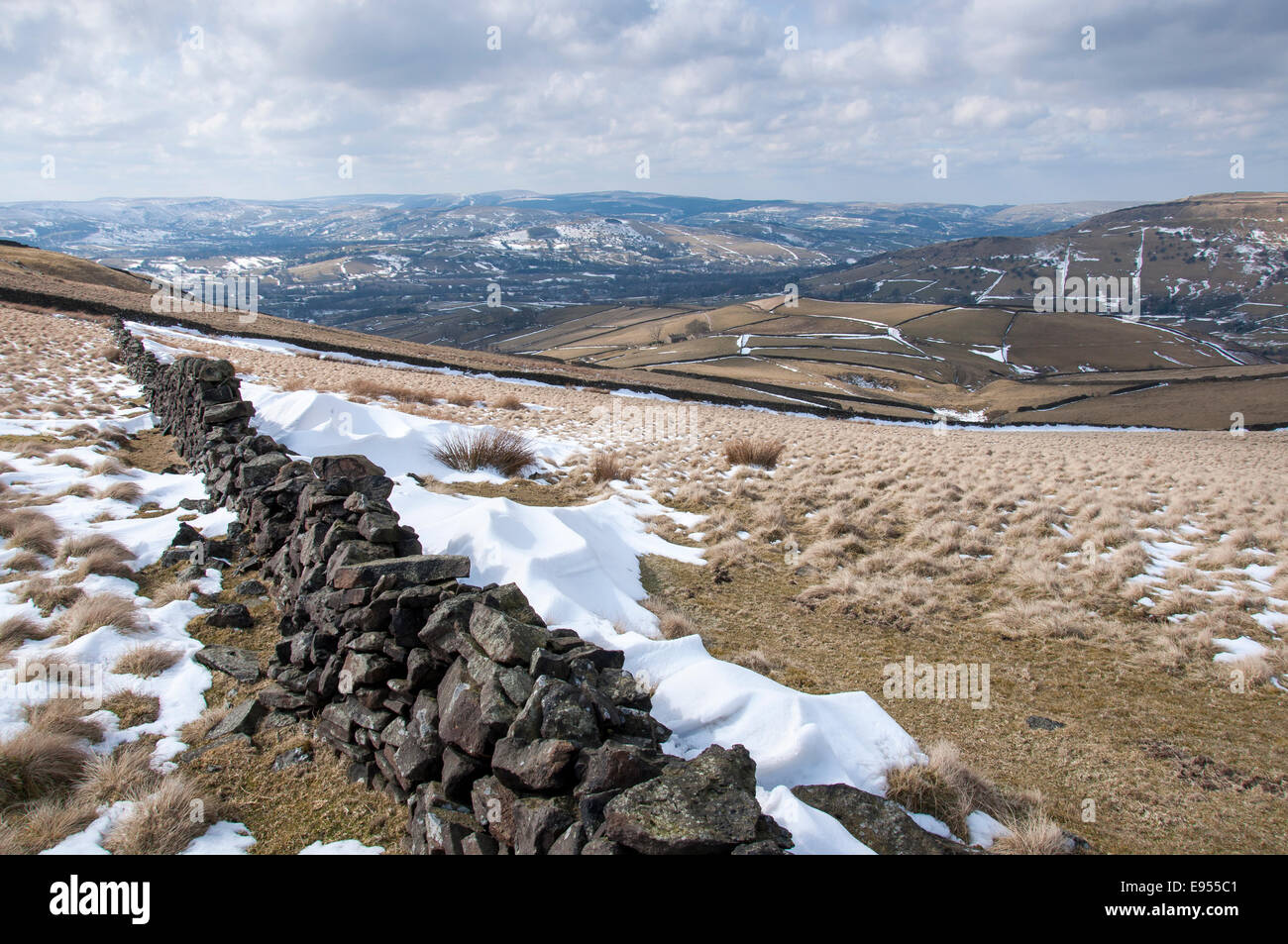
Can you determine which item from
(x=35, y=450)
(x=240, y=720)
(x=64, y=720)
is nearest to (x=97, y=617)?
(x=64, y=720)

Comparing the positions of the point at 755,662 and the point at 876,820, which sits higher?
the point at 876,820

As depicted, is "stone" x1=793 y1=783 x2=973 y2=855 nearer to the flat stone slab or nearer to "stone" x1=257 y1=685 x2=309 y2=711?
the flat stone slab

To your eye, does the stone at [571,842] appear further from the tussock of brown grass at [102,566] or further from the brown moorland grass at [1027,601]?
the tussock of brown grass at [102,566]

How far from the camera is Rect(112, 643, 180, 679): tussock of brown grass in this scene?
5.42 metres

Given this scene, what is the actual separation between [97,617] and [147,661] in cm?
91

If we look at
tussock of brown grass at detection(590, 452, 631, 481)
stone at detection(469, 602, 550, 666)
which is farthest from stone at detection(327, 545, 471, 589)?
tussock of brown grass at detection(590, 452, 631, 481)

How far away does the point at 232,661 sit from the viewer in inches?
230

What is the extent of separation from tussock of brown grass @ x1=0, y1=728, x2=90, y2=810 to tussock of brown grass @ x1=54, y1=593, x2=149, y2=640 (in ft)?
5.99

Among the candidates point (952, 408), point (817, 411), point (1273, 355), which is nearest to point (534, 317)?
point (952, 408)

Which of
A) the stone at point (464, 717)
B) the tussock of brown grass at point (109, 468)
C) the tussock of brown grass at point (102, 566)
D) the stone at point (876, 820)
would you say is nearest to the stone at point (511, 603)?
the stone at point (464, 717)

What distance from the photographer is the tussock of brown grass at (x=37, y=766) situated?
3.83 metres

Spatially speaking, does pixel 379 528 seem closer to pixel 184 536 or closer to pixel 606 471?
pixel 184 536
